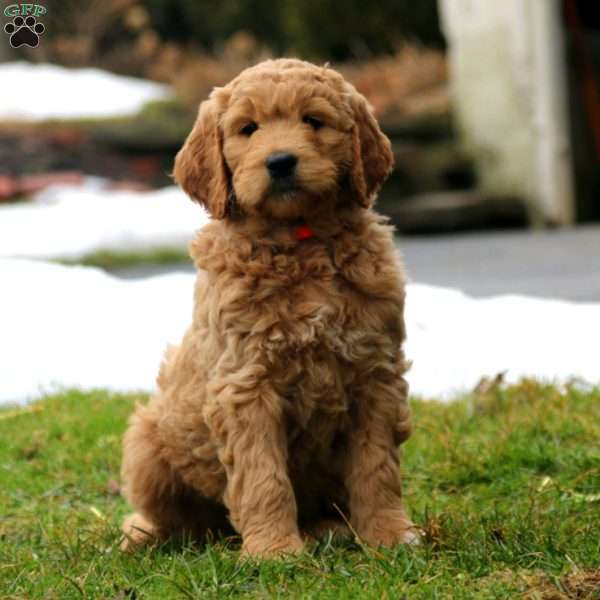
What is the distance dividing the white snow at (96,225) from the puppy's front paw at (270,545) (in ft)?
23.4

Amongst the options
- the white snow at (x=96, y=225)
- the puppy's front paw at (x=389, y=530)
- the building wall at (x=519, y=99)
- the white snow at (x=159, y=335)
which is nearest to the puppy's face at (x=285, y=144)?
the puppy's front paw at (x=389, y=530)

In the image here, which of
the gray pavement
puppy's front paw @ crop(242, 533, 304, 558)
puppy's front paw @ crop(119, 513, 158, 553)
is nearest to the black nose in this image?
puppy's front paw @ crop(242, 533, 304, 558)

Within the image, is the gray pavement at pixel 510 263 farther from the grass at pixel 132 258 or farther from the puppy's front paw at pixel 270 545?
the puppy's front paw at pixel 270 545

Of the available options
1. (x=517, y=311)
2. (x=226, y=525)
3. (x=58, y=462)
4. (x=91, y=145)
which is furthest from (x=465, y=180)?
(x=226, y=525)

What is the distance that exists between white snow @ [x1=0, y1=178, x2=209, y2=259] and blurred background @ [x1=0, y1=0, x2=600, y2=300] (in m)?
0.05

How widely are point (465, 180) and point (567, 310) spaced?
7250 mm

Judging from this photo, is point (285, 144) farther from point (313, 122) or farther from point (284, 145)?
point (313, 122)

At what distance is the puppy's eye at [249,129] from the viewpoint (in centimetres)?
414

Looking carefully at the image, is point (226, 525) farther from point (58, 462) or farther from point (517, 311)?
point (517, 311)

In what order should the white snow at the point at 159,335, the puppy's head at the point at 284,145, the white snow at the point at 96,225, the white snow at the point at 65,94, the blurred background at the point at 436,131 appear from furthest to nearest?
the white snow at the point at 65,94, the blurred background at the point at 436,131, the white snow at the point at 96,225, the white snow at the point at 159,335, the puppy's head at the point at 284,145

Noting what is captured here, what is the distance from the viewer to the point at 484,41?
44.5 feet

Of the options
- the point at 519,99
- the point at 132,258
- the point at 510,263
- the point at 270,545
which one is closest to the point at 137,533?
the point at 270,545

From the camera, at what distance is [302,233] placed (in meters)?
4.18

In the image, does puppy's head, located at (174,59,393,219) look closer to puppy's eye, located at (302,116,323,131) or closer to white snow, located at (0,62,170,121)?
puppy's eye, located at (302,116,323,131)
